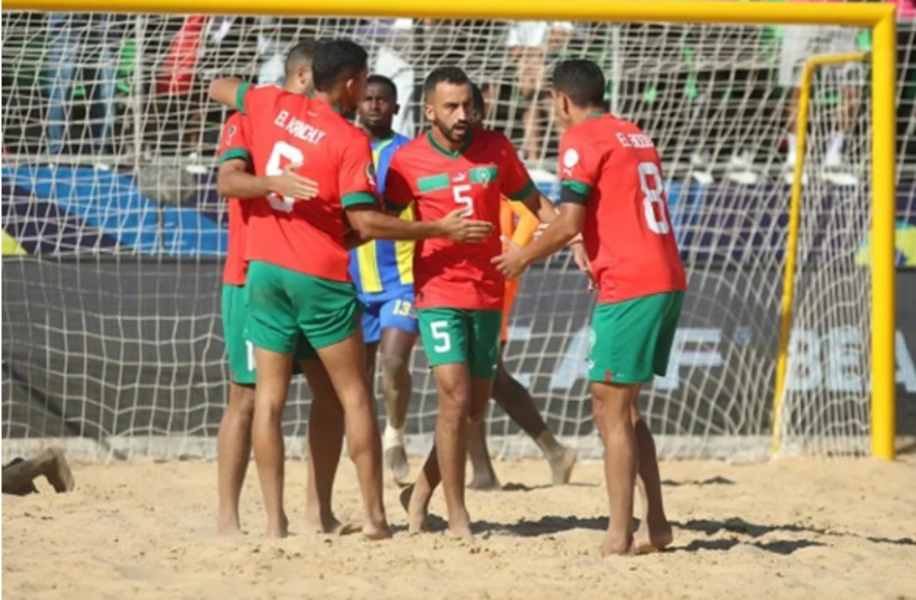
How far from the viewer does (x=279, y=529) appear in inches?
285

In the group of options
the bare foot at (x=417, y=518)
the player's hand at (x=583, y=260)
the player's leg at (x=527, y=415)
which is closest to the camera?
the player's hand at (x=583, y=260)

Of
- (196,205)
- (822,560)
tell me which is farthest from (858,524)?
(196,205)

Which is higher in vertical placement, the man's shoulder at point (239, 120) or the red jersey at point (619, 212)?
the man's shoulder at point (239, 120)

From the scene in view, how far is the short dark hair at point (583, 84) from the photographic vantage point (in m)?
7.25

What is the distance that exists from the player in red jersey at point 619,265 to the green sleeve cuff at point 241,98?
129cm

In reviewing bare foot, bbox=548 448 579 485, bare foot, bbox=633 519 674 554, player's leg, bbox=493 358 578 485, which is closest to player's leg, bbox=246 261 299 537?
bare foot, bbox=633 519 674 554

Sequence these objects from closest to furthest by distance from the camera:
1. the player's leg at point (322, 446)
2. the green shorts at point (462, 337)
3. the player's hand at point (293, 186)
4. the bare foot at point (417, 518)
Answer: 1. the player's hand at point (293, 186)
2. the green shorts at point (462, 337)
3. the player's leg at point (322, 446)
4. the bare foot at point (417, 518)

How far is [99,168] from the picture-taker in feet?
35.7

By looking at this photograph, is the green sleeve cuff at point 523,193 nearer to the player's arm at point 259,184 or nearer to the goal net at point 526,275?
the player's arm at point 259,184

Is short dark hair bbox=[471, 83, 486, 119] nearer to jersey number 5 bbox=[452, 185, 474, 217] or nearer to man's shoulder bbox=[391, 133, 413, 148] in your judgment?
jersey number 5 bbox=[452, 185, 474, 217]

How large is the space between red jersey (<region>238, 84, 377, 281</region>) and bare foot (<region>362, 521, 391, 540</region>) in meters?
1.04

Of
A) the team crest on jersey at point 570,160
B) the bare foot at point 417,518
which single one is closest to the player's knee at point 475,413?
the bare foot at point 417,518

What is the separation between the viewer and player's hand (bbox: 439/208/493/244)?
7.21m

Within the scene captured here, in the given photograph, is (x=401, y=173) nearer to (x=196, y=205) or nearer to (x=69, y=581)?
(x=69, y=581)
